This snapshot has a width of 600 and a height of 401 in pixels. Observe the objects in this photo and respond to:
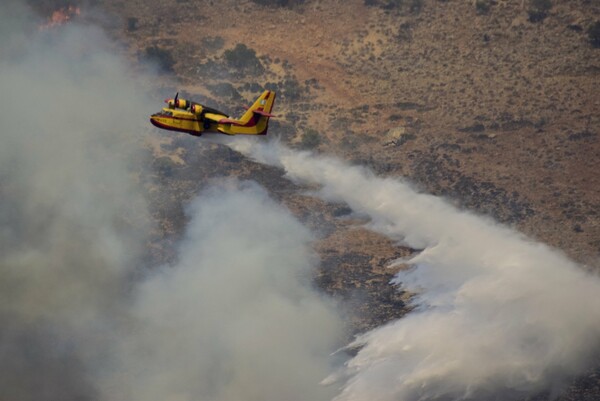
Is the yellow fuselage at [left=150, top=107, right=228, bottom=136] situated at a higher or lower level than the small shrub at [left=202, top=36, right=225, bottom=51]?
higher

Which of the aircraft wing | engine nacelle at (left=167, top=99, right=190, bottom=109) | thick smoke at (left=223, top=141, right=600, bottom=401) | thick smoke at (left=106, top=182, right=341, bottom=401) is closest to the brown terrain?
thick smoke at (left=106, top=182, right=341, bottom=401)

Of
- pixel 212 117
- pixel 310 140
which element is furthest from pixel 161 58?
pixel 212 117

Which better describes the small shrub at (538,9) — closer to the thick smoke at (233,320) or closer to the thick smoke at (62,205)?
the thick smoke at (233,320)

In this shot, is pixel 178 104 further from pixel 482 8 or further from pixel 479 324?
pixel 482 8

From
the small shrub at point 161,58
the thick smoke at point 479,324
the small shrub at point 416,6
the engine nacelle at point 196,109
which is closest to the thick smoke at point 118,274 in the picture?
the thick smoke at point 479,324

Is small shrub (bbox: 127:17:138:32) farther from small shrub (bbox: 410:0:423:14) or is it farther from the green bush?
small shrub (bbox: 410:0:423:14)
